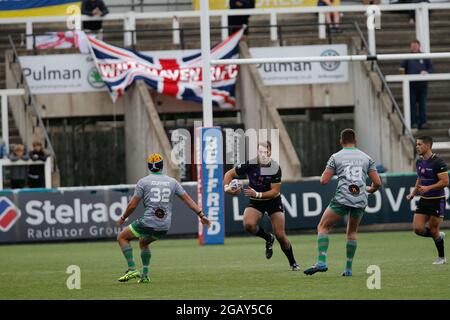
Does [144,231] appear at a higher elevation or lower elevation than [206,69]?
lower

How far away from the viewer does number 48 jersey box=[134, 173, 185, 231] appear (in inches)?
754

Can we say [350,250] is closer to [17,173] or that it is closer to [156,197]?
[156,197]

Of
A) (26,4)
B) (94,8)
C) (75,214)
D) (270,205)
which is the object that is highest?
(26,4)

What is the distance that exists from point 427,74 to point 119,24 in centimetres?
984

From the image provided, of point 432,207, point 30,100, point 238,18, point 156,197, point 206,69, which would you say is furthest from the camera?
point 238,18

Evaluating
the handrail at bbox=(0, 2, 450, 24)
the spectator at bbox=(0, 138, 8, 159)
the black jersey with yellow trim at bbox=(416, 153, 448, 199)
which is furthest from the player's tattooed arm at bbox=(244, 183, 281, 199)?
the handrail at bbox=(0, 2, 450, 24)

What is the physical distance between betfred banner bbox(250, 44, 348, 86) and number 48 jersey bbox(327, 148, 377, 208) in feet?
60.3

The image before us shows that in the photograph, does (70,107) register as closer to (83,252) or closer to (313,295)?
(83,252)

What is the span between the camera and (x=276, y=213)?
21.1 metres

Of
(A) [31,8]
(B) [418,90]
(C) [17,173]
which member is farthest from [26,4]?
(B) [418,90]

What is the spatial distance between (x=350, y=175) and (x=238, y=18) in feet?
63.2

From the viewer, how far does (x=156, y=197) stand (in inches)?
754

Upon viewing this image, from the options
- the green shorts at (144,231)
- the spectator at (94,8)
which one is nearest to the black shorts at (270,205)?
the green shorts at (144,231)

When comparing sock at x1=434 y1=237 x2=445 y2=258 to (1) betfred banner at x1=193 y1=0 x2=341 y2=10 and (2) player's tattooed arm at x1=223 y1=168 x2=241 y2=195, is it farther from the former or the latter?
(1) betfred banner at x1=193 y1=0 x2=341 y2=10
